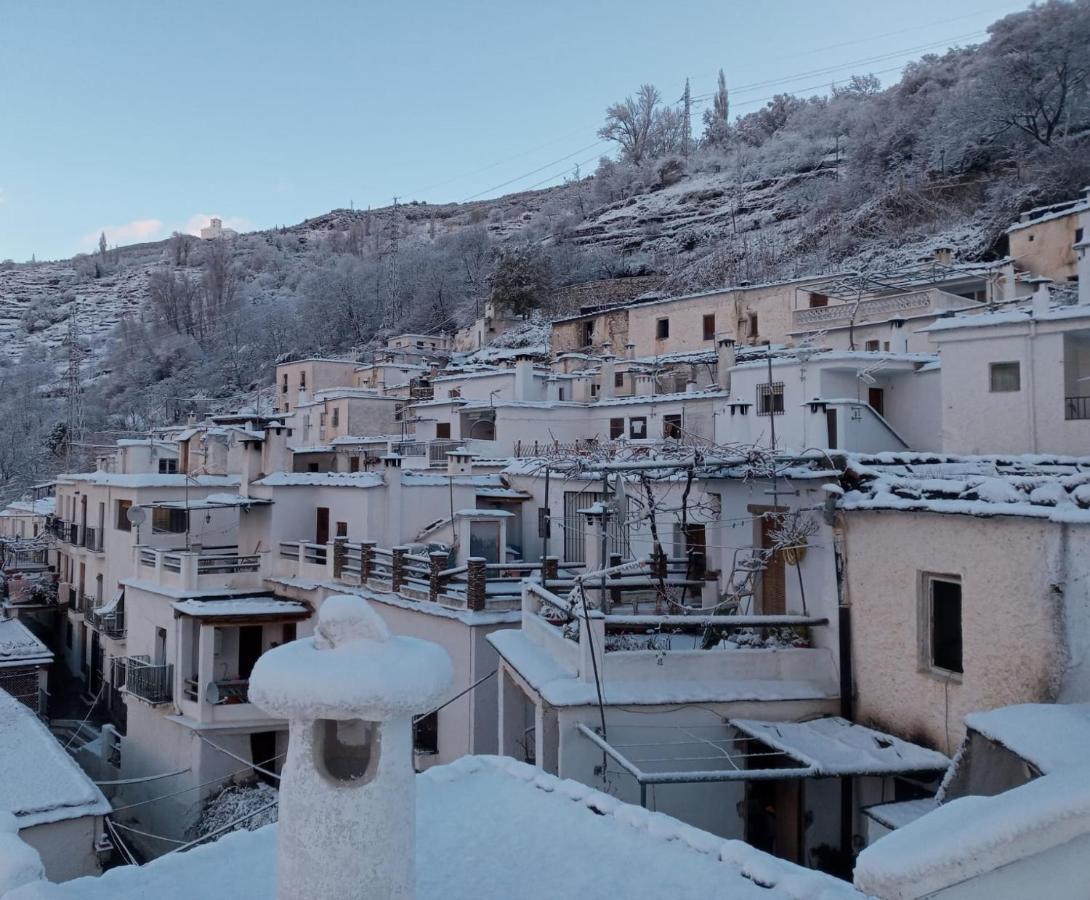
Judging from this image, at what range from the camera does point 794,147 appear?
82938mm

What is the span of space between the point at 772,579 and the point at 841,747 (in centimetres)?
361

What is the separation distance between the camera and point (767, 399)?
84.7 ft

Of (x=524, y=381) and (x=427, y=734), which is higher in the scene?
(x=524, y=381)

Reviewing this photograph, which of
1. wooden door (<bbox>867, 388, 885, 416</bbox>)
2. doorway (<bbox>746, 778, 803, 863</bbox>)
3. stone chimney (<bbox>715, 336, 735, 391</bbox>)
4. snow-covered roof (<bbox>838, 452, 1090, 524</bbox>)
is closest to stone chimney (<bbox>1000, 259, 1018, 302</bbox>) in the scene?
wooden door (<bbox>867, 388, 885, 416</bbox>)

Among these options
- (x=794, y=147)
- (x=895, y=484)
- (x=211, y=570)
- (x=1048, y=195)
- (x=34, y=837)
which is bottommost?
(x=34, y=837)

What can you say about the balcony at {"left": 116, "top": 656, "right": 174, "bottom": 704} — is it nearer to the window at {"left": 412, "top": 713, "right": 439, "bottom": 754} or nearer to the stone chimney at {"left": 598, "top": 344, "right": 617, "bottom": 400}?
the window at {"left": 412, "top": 713, "right": 439, "bottom": 754}

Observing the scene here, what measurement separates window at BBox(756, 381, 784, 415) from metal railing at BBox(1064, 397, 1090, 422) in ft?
35.0

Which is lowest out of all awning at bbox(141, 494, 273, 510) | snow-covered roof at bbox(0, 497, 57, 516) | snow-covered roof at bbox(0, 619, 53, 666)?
snow-covered roof at bbox(0, 619, 53, 666)

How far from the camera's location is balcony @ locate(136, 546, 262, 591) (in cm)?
2141

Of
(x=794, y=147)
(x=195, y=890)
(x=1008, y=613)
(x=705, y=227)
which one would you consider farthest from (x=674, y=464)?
(x=794, y=147)

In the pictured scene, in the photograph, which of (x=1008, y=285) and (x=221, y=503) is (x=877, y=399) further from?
(x=221, y=503)

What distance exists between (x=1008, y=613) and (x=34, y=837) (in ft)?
45.8

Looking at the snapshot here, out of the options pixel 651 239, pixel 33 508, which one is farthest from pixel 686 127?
pixel 33 508

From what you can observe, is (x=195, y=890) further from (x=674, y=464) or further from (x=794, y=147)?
(x=794, y=147)
